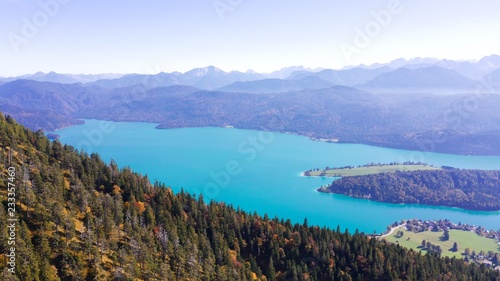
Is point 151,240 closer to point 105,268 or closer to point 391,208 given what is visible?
point 105,268

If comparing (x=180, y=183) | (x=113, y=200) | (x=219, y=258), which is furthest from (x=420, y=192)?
(x=113, y=200)

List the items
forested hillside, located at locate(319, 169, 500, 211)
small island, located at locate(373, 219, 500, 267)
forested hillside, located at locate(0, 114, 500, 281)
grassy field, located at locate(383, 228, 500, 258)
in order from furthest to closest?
forested hillside, located at locate(319, 169, 500, 211), grassy field, located at locate(383, 228, 500, 258), small island, located at locate(373, 219, 500, 267), forested hillside, located at locate(0, 114, 500, 281)

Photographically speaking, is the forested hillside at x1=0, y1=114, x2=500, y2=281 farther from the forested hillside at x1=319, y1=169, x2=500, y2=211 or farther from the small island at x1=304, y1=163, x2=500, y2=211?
the forested hillside at x1=319, y1=169, x2=500, y2=211

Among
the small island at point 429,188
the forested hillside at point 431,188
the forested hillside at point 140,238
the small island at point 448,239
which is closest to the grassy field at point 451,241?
the small island at point 448,239

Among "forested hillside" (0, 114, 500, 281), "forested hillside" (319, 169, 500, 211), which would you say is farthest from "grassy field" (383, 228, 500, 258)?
"forested hillside" (319, 169, 500, 211)

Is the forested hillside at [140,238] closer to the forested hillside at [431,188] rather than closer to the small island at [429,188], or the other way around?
the small island at [429,188]
